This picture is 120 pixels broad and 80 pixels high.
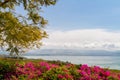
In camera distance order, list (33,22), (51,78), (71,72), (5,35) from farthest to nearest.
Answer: (33,22) → (5,35) → (71,72) → (51,78)

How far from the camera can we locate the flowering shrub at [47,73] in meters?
30.9

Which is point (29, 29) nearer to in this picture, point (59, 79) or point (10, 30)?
point (10, 30)

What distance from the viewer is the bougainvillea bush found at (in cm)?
3095

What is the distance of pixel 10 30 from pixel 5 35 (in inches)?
38.0

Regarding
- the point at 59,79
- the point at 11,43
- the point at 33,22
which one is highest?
the point at 33,22

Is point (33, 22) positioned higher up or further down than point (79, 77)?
higher up

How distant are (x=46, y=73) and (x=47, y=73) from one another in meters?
0.12

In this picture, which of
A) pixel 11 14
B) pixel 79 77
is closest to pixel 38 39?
pixel 11 14

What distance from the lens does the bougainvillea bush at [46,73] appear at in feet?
102

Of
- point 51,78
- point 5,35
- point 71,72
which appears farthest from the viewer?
point 5,35

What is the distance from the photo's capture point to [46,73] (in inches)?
1231

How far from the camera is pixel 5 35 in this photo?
35.2 meters

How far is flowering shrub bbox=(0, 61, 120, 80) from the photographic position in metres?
30.9

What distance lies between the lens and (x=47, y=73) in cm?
3119
